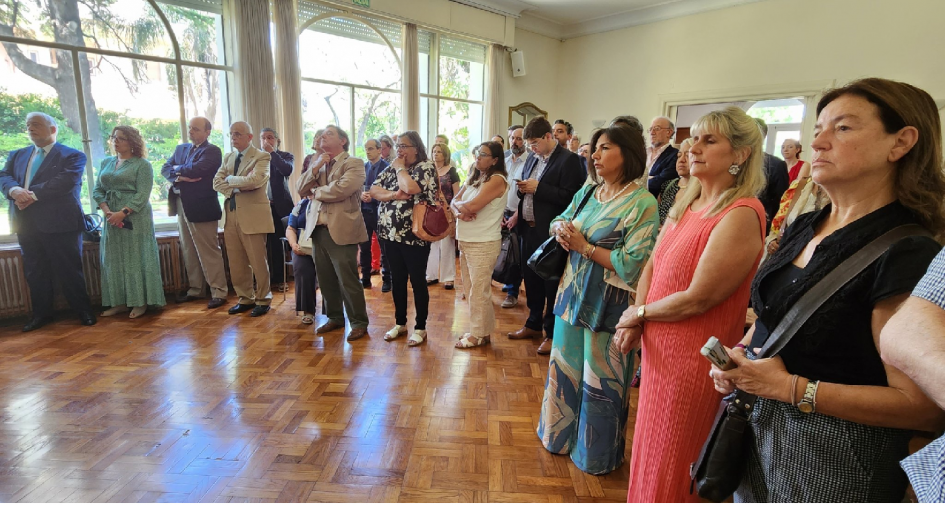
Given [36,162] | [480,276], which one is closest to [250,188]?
[36,162]

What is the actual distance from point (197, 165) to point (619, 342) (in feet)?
13.1

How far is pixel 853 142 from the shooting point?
834 mm

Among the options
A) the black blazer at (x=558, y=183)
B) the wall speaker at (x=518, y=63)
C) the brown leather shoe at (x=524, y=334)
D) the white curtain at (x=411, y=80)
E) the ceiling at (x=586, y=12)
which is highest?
the ceiling at (x=586, y=12)

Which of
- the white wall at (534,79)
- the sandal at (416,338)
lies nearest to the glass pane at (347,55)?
the white wall at (534,79)

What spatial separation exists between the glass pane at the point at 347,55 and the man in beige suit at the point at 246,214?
7.71ft

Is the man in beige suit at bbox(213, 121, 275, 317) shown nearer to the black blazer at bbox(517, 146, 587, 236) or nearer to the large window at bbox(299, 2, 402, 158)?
the large window at bbox(299, 2, 402, 158)

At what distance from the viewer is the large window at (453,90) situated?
698cm

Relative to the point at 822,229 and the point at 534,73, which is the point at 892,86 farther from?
the point at 534,73

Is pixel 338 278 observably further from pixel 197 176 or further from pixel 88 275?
pixel 88 275

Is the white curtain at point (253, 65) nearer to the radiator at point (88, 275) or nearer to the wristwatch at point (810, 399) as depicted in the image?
the radiator at point (88, 275)

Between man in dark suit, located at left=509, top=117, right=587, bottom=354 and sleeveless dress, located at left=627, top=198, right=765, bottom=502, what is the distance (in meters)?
1.75

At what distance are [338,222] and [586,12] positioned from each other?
6461 mm

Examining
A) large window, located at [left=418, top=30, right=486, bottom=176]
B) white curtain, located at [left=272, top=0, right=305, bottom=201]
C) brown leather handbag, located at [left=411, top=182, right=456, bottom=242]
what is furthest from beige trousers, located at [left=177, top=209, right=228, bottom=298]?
large window, located at [left=418, top=30, right=486, bottom=176]

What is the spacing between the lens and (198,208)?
407 centimetres
